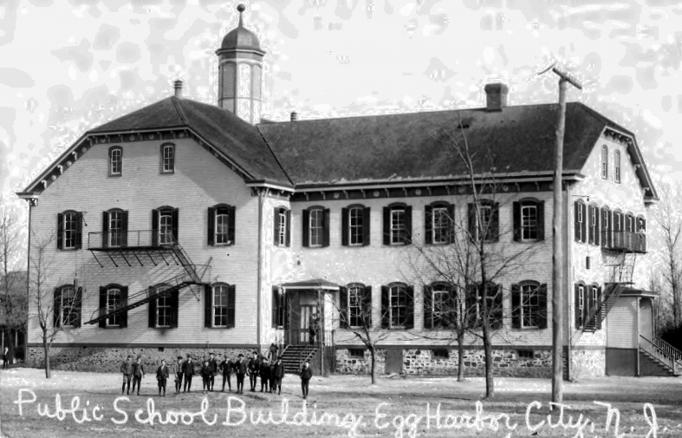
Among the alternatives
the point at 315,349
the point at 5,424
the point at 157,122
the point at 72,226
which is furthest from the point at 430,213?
the point at 5,424

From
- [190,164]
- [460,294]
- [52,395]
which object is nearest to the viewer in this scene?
[52,395]

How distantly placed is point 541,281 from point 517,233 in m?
2.11

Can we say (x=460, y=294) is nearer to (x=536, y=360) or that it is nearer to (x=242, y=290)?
(x=536, y=360)

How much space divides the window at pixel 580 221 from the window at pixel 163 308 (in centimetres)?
1630

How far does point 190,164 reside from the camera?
5197cm

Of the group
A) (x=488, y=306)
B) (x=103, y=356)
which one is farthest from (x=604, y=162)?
(x=103, y=356)

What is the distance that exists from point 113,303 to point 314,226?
9.07 meters

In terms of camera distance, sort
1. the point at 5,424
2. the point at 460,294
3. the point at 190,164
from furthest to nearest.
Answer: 1. the point at 190,164
2. the point at 460,294
3. the point at 5,424

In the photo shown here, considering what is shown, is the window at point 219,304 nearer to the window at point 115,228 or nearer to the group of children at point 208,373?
the window at point 115,228

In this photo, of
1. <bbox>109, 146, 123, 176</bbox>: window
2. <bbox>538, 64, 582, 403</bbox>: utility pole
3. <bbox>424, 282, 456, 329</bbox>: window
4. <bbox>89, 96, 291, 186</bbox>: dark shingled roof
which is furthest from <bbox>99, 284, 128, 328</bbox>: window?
<bbox>538, 64, 582, 403</bbox>: utility pole

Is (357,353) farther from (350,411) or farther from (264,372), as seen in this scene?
(350,411)

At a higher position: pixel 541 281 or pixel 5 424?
pixel 541 281

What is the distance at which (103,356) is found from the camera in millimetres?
52969

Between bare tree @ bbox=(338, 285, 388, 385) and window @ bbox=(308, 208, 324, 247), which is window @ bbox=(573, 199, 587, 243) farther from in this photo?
window @ bbox=(308, 208, 324, 247)
